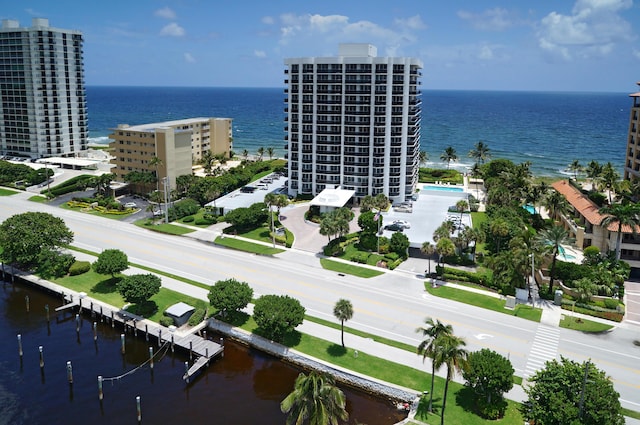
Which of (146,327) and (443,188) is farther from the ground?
(443,188)

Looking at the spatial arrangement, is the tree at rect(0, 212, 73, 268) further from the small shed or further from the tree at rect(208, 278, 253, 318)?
the tree at rect(208, 278, 253, 318)

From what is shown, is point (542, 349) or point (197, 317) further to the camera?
point (197, 317)

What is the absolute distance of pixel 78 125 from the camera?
564 feet

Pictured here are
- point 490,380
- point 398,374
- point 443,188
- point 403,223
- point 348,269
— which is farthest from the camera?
point 443,188

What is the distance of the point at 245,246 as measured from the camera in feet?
311

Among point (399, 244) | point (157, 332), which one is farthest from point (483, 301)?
point (157, 332)

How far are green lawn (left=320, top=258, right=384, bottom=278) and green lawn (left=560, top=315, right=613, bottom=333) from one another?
2702 cm

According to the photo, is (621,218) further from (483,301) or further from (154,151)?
(154,151)

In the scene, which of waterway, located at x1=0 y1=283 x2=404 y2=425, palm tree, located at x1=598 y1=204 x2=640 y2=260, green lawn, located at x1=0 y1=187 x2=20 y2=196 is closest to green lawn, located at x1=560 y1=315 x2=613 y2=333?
palm tree, located at x1=598 y1=204 x2=640 y2=260

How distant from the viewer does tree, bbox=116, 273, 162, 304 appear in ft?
223

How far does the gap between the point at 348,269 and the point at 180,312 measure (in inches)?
1132

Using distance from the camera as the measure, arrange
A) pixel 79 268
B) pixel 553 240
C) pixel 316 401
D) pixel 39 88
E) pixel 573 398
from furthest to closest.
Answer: pixel 39 88
pixel 79 268
pixel 553 240
pixel 573 398
pixel 316 401

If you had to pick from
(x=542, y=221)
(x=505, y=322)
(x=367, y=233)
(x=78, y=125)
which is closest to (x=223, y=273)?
(x=367, y=233)

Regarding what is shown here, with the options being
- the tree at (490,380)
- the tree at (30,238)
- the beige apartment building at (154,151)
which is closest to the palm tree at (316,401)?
the tree at (490,380)
